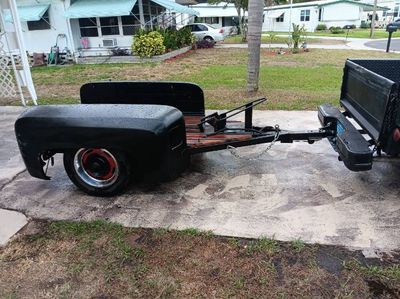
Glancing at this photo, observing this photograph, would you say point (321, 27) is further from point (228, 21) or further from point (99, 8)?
point (99, 8)

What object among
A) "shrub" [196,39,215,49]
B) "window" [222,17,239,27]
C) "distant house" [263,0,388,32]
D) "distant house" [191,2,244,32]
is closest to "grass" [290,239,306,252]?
"shrub" [196,39,215,49]

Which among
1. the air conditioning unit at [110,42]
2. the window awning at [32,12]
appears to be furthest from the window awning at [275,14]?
the window awning at [32,12]

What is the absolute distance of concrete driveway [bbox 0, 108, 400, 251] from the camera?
3221 millimetres

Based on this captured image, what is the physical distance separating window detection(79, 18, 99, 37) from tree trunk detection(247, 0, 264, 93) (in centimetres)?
1353

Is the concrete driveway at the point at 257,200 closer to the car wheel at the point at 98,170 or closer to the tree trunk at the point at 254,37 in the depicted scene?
the car wheel at the point at 98,170

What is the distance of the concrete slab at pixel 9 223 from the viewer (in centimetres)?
329

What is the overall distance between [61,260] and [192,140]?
6.06ft

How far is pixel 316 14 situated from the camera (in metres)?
45.2

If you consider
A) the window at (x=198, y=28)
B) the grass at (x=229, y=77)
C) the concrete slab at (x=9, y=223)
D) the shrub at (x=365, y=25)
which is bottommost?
the shrub at (x=365, y=25)

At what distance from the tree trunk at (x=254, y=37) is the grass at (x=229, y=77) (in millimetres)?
354

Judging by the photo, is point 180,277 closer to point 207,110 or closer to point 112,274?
point 112,274

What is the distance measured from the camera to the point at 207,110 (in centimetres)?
738

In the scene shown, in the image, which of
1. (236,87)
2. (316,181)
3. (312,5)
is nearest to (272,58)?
(236,87)

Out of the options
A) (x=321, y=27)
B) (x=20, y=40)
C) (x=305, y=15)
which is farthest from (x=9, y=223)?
(x=305, y=15)
